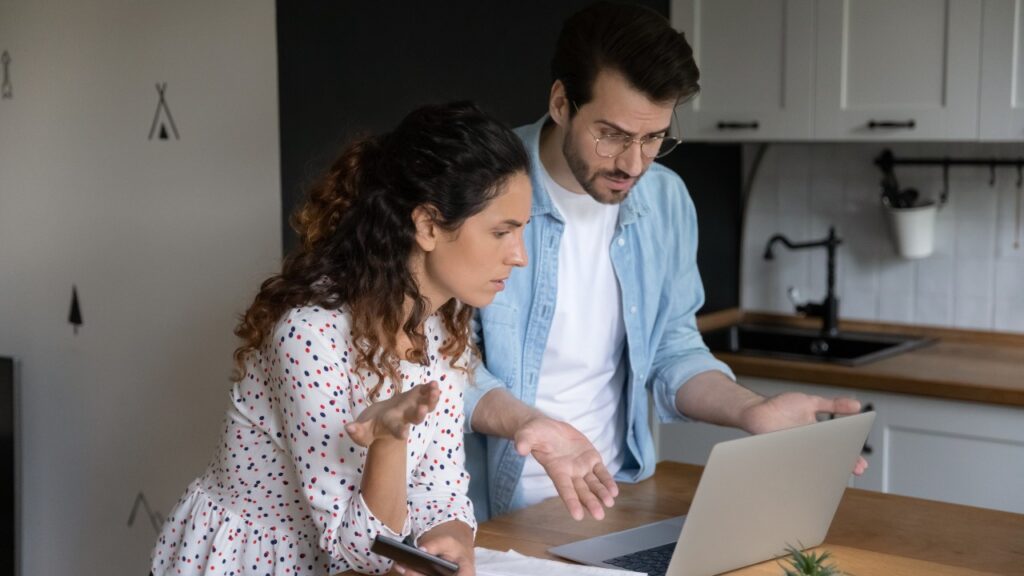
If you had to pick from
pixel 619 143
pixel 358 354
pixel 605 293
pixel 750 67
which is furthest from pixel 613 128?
pixel 750 67

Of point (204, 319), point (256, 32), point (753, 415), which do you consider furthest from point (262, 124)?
point (753, 415)

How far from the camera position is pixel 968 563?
1.70m

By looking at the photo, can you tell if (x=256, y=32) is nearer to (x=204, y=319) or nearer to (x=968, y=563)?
(x=204, y=319)

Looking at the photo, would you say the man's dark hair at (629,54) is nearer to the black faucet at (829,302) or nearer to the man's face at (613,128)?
the man's face at (613,128)

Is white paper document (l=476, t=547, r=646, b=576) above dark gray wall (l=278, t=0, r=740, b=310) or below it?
below

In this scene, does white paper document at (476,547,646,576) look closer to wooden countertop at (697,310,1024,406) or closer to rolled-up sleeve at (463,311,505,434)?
rolled-up sleeve at (463,311,505,434)

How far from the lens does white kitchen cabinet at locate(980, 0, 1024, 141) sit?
314cm

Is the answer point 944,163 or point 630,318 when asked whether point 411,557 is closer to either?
point 630,318

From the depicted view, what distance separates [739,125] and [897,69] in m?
0.47

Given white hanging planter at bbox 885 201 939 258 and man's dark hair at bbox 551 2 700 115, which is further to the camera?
white hanging planter at bbox 885 201 939 258

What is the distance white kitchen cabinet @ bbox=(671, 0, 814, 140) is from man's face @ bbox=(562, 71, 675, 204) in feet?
5.21

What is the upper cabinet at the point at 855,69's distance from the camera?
3191 mm

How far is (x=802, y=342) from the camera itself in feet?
12.5

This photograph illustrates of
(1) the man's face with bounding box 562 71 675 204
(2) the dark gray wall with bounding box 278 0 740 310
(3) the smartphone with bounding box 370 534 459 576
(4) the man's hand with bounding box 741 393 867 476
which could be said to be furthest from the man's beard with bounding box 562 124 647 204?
(3) the smartphone with bounding box 370 534 459 576
